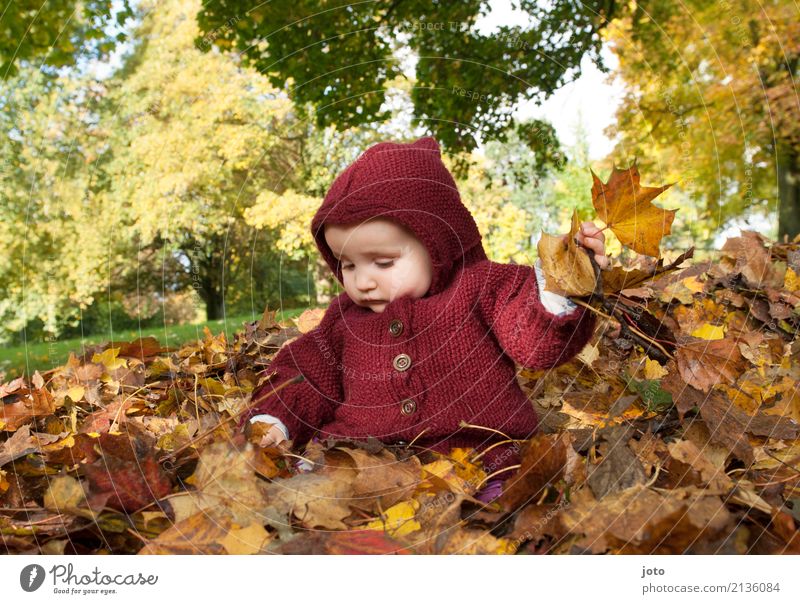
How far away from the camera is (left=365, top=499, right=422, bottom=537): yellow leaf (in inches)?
50.8

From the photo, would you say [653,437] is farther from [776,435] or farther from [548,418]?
[548,418]

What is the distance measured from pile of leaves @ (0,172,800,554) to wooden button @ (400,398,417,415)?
10 cm

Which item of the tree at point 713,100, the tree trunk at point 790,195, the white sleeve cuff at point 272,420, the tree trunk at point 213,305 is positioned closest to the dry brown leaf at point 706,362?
the tree at point 713,100

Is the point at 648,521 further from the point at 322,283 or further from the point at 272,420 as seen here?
the point at 322,283

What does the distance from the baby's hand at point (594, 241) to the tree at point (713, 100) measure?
350mm

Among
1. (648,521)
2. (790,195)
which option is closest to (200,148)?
(648,521)

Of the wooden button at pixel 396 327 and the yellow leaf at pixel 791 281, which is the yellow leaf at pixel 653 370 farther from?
the yellow leaf at pixel 791 281

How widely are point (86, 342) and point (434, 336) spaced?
12.2 feet

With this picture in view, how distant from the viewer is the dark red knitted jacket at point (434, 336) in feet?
5.67

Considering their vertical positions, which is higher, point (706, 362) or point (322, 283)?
point (322, 283)

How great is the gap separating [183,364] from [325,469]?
4.40 ft

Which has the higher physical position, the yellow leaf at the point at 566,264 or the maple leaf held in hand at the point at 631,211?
the maple leaf held in hand at the point at 631,211

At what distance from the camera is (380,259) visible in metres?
1.78
